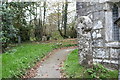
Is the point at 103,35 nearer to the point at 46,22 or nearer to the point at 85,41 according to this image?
the point at 85,41

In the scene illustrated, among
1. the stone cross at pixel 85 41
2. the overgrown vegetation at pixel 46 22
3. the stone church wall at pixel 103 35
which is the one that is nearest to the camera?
the stone cross at pixel 85 41

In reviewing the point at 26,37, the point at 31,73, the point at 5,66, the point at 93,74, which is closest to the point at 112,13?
the point at 93,74

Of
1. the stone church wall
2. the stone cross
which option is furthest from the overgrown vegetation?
the stone cross

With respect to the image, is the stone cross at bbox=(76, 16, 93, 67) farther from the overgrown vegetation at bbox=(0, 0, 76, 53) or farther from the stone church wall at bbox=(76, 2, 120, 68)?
the overgrown vegetation at bbox=(0, 0, 76, 53)

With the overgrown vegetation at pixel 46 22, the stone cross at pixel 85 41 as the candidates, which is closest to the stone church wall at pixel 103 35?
the stone cross at pixel 85 41

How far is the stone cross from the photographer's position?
6566 mm

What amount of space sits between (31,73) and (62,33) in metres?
18.0

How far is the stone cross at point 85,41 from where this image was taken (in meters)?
6.57

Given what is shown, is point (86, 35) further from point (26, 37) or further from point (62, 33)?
point (62, 33)

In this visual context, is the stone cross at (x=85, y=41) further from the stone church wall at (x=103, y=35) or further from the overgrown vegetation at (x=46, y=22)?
the overgrown vegetation at (x=46, y=22)

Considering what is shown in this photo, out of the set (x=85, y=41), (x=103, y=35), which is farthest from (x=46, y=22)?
(x=85, y=41)

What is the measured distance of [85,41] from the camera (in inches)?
263

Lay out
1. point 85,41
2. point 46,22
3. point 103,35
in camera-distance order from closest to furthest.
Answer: point 85,41
point 103,35
point 46,22

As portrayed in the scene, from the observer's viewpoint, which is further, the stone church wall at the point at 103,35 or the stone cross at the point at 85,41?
the stone church wall at the point at 103,35
